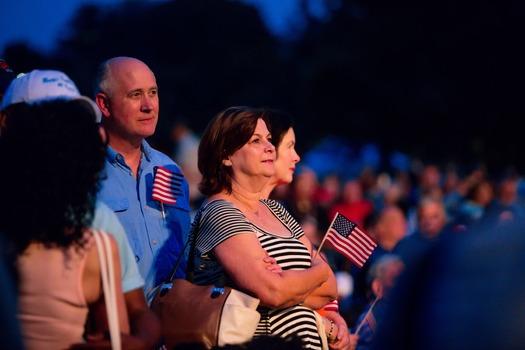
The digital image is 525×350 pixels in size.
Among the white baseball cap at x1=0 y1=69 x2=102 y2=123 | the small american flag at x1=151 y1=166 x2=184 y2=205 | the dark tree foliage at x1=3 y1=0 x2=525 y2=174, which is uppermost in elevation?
the dark tree foliage at x1=3 y1=0 x2=525 y2=174

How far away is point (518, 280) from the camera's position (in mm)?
2287

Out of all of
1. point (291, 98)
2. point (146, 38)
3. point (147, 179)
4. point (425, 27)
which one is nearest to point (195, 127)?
point (291, 98)

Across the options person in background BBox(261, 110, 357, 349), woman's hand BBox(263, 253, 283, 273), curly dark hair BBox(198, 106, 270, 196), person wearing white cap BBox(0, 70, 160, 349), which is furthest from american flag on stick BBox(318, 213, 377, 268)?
person wearing white cap BBox(0, 70, 160, 349)

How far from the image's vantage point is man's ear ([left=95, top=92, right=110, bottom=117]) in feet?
19.6

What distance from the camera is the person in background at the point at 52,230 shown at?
354 cm

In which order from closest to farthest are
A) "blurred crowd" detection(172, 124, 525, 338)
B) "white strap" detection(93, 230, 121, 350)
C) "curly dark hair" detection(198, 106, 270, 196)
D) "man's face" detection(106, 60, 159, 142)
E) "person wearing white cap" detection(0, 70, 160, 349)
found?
"white strap" detection(93, 230, 121, 350), "person wearing white cap" detection(0, 70, 160, 349), "curly dark hair" detection(198, 106, 270, 196), "man's face" detection(106, 60, 159, 142), "blurred crowd" detection(172, 124, 525, 338)

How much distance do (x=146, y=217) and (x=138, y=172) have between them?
1.11 ft

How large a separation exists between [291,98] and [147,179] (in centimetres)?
6682

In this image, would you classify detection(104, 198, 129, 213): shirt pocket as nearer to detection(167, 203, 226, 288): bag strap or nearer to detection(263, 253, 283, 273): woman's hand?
detection(167, 203, 226, 288): bag strap

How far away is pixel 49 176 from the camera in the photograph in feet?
11.7

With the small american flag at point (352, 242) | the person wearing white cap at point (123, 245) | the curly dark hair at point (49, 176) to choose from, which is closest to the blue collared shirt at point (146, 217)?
the small american flag at point (352, 242)

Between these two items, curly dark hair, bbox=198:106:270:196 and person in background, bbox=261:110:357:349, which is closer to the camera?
curly dark hair, bbox=198:106:270:196

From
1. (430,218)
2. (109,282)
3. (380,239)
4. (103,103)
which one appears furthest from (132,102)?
(430,218)

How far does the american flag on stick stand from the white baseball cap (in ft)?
8.70
